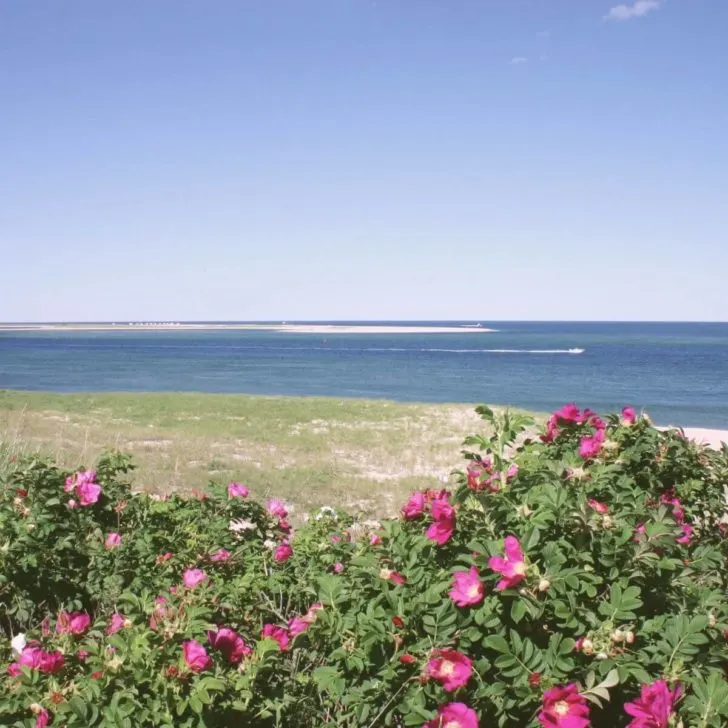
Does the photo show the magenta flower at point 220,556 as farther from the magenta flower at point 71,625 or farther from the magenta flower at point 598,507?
the magenta flower at point 598,507

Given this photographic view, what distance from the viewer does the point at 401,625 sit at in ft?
6.42

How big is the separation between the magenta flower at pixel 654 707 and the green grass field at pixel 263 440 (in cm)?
494

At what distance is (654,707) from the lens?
1.63 meters

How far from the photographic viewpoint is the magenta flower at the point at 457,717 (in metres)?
1.77

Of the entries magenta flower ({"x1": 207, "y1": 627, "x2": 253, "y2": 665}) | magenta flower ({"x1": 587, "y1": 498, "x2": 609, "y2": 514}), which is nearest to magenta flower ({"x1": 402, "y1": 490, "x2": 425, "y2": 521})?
magenta flower ({"x1": 587, "y1": 498, "x2": 609, "y2": 514})

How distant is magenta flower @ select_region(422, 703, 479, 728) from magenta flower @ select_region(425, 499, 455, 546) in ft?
1.69

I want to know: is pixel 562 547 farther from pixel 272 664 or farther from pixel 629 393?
pixel 629 393

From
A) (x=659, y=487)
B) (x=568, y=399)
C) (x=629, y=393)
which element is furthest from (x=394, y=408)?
(x=659, y=487)

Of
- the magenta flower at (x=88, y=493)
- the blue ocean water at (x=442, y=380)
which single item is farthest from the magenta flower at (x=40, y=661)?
the blue ocean water at (x=442, y=380)

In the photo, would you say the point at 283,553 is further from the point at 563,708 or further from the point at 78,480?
the point at 563,708

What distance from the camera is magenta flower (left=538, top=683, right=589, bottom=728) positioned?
5.59ft

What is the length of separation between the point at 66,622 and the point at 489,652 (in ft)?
4.00

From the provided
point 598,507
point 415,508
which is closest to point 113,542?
point 415,508

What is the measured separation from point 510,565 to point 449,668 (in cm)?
29
